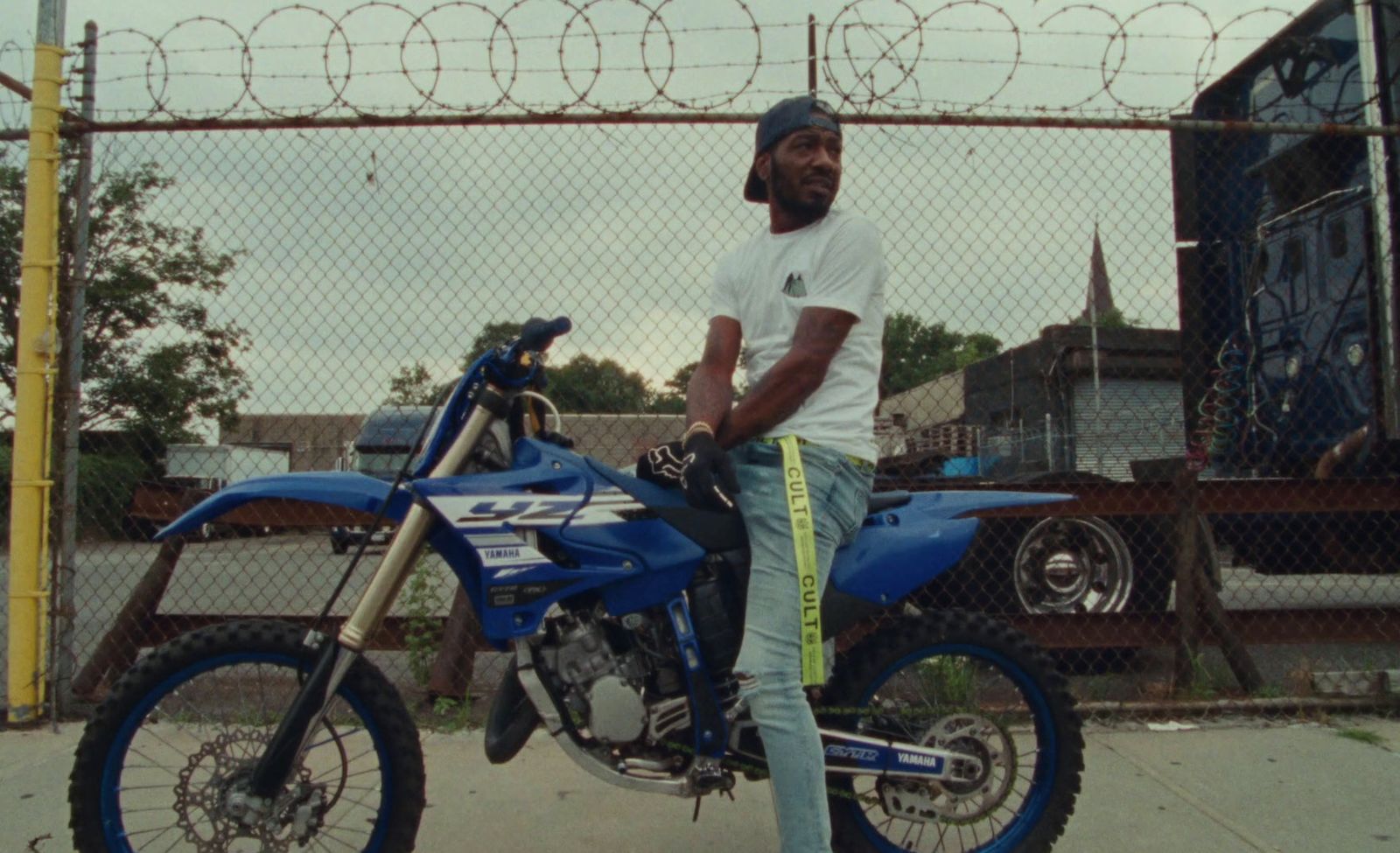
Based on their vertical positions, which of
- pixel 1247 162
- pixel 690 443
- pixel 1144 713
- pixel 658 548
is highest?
pixel 1247 162

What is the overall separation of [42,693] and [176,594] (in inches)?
268

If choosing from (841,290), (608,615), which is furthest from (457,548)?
(841,290)

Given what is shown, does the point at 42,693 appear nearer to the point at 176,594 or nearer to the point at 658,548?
the point at 658,548

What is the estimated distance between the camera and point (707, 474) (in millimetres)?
2443

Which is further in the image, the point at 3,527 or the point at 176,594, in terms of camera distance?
the point at 3,527

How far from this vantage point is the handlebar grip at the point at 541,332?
2.57m

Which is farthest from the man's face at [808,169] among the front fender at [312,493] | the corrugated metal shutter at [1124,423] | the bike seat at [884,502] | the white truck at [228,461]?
the white truck at [228,461]

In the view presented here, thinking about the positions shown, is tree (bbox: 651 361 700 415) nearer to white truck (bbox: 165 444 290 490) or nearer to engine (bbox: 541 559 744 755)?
engine (bbox: 541 559 744 755)

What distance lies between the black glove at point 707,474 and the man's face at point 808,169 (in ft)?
2.48

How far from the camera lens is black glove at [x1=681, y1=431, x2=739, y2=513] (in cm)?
245

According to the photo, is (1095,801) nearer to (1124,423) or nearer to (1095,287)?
(1095,287)

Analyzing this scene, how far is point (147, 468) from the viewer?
4.85m

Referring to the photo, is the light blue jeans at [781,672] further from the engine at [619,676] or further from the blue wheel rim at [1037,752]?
the blue wheel rim at [1037,752]

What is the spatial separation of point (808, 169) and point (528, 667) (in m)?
1.49
